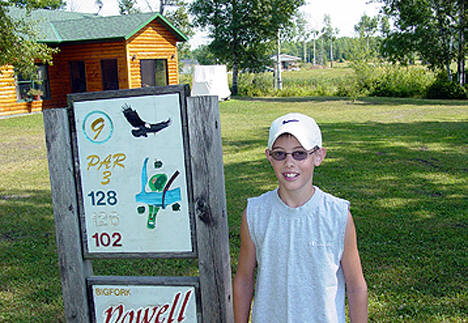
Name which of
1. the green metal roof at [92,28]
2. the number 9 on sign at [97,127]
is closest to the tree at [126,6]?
the green metal roof at [92,28]

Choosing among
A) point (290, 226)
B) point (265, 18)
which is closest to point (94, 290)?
point (290, 226)

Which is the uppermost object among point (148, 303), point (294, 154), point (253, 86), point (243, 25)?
point (243, 25)

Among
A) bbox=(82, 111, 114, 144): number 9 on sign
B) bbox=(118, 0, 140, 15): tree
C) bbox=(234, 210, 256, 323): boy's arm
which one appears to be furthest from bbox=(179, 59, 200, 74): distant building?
bbox=(234, 210, 256, 323): boy's arm

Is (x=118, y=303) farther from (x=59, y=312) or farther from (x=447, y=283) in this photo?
(x=447, y=283)

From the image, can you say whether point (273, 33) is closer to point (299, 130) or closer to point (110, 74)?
point (110, 74)

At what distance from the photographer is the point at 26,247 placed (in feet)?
16.6

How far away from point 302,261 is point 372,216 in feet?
12.5

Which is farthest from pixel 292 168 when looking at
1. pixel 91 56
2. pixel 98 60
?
pixel 91 56

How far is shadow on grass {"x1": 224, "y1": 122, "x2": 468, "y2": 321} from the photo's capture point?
3730 mm

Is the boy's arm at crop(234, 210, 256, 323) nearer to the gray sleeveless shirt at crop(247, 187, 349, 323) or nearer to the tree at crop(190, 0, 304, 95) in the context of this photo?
the gray sleeveless shirt at crop(247, 187, 349, 323)

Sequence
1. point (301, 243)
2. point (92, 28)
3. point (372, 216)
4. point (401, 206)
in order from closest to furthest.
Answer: point (301, 243), point (372, 216), point (401, 206), point (92, 28)

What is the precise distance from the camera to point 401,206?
19.3ft

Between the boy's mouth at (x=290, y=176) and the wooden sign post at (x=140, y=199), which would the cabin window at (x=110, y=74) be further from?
the boy's mouth at (x=290, y=176)

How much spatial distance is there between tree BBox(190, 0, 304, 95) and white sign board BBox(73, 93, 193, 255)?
2907 centimetres
